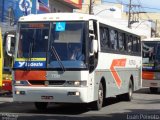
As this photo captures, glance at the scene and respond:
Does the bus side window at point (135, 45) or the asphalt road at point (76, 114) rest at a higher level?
the bus side window at point (135, 45)

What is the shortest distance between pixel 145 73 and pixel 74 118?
45.3ft

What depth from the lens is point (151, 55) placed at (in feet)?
89.9

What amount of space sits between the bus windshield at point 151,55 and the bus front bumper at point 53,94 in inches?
500

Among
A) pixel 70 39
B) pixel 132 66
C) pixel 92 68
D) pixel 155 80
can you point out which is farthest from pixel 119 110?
pixel 155 80

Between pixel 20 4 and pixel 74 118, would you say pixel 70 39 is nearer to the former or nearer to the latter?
pixel 74 118

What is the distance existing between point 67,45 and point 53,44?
451 millimetres

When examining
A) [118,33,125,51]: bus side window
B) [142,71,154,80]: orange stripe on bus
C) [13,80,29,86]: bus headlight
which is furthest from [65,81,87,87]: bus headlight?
[142,71,154,80]: orange stripe on bus

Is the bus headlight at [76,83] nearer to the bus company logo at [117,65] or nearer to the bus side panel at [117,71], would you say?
the bus side panel at [117,71]

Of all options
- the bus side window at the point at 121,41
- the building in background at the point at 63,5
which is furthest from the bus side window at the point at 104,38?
the building in background at the point at 63,5

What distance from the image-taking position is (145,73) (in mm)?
27484

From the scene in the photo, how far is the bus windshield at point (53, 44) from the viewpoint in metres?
14.9

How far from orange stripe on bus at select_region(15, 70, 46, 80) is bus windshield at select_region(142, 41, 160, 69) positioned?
13205 mm

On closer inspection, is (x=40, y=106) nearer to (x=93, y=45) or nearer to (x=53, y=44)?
(x=53, y=44)

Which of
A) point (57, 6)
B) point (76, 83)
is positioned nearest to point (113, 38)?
point (76, 83)
